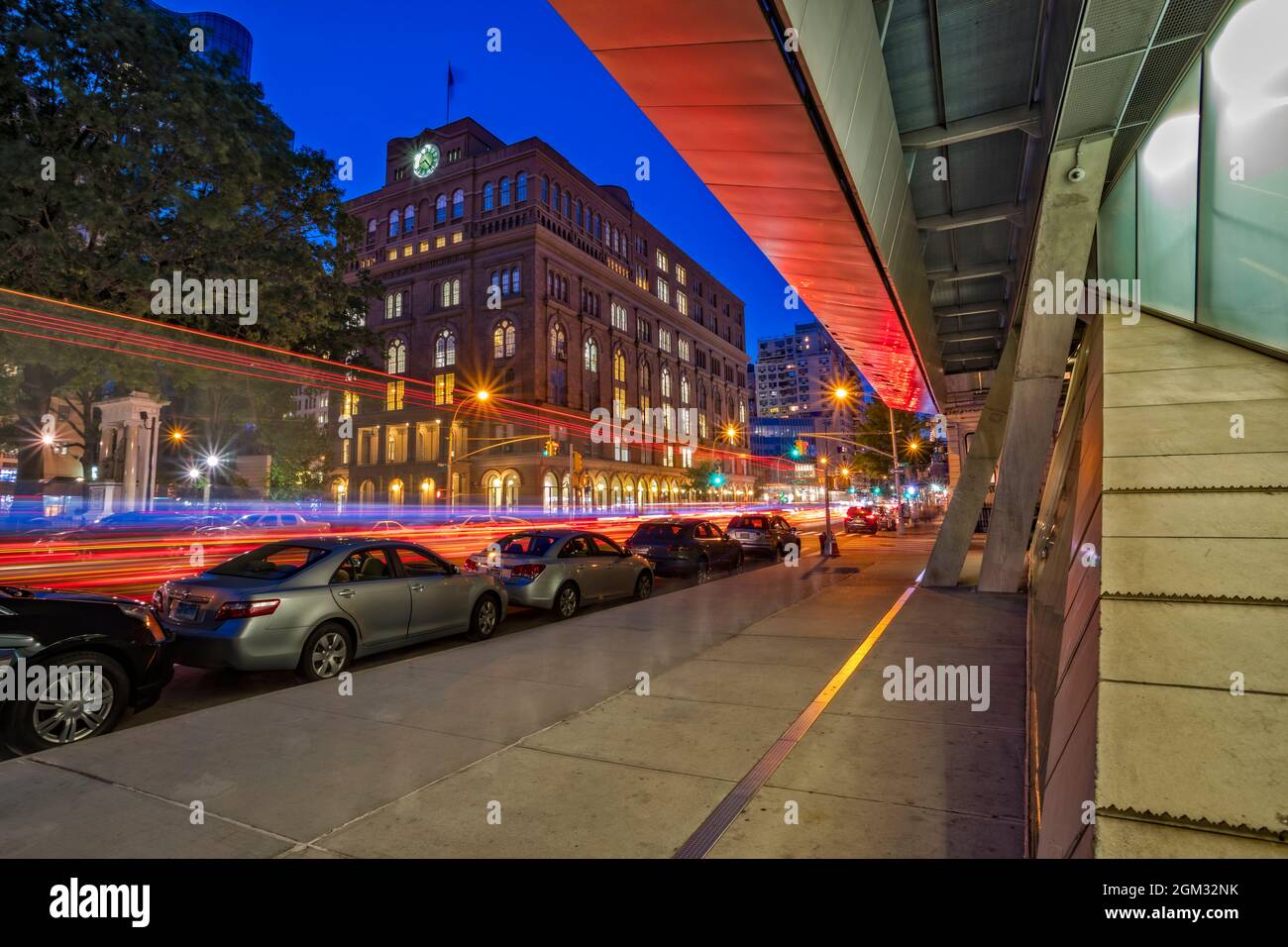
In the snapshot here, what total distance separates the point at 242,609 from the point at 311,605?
0.64m

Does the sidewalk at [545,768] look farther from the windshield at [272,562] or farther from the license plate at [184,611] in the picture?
the windshield at [272,562]

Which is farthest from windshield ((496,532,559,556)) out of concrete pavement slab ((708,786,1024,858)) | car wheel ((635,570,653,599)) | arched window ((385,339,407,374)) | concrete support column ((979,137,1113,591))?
arched window ((385,339,407,374))

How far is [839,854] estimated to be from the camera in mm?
3346

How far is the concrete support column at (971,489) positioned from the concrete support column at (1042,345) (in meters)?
1.33

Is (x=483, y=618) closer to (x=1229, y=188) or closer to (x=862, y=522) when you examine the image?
(x=1229, y=188)

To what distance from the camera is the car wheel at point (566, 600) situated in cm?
1093

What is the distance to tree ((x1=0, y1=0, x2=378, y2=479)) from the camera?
48.1 ft

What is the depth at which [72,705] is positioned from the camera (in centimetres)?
517

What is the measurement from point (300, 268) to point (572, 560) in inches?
554

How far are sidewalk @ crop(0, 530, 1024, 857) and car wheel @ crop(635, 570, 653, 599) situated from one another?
16.9ft

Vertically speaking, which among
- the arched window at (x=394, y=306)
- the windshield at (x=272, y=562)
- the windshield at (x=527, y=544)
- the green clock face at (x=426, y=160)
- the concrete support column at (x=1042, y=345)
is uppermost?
the green clock face at (x=426, y=160)

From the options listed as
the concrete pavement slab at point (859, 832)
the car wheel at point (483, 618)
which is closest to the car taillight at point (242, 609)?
the car wheel at point (483, 618)

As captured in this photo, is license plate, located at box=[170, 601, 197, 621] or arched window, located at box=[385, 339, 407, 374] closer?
license plate, located at box=[170, 601, 197, 621]

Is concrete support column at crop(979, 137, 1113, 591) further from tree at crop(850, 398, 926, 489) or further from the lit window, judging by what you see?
the lit window
